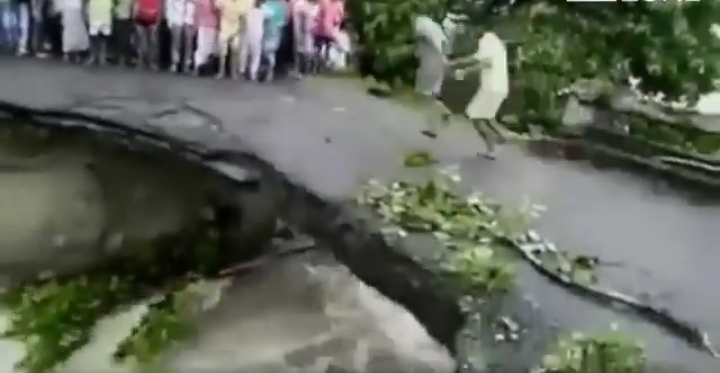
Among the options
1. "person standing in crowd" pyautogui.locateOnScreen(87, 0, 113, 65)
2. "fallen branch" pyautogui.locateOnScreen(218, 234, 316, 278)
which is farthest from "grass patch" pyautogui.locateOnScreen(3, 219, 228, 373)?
"person standing in crowd" pyautogui.locateOnScreen(87, 0, 113, 65)

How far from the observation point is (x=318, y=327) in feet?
4.26

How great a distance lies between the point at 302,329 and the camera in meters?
1.30

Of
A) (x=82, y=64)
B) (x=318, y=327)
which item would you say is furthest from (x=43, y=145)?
(x=318, y=327)

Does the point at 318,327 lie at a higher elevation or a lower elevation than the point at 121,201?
lower

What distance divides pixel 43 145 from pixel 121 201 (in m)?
0.14

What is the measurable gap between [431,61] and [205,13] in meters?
0.33

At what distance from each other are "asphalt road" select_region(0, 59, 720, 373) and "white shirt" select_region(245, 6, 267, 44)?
3.0 inches

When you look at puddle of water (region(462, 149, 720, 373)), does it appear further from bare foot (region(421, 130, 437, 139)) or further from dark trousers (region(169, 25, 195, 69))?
dark trousers (region(169, 25, 195, 69))

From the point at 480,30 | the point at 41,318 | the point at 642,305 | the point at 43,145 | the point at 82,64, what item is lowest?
the point at 41,318

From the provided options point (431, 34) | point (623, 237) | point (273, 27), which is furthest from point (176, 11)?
point (623, 237)

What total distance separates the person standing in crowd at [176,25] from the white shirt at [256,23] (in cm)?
9

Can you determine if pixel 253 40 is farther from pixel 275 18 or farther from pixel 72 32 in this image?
pixel 72 32

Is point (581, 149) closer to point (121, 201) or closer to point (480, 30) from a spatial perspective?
point (480, 30)

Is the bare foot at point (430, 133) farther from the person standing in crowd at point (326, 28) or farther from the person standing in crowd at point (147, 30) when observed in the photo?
the person standing in crowd at point (147, 30)
